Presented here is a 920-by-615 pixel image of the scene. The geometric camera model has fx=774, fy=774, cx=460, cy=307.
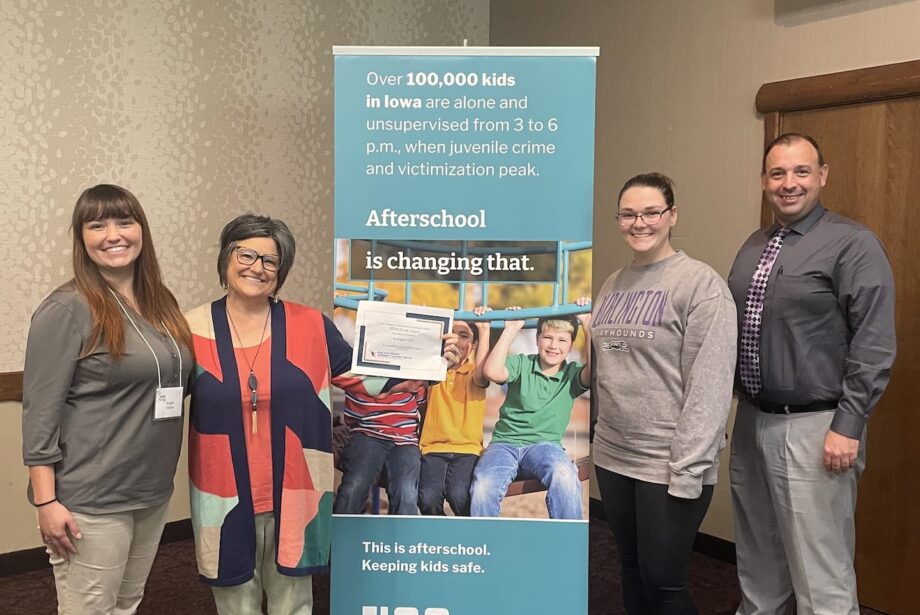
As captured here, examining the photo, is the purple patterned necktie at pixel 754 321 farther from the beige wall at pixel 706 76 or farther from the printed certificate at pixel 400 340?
the beige wall at pixel 706 76

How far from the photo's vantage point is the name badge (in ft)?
6.21

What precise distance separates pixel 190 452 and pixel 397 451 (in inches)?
22.3

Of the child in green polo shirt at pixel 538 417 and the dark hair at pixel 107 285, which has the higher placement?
the dark hair at pixel 107 285

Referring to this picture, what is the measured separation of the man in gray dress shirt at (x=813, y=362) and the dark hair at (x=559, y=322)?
0.54 m

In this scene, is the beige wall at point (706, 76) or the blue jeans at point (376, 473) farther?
the beige wall at point (706, 76)

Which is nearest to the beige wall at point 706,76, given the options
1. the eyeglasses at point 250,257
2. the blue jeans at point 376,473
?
the blue jeans at point 376,473

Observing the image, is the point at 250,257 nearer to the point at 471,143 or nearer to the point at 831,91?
the point at 471,143

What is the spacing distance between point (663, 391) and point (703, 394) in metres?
0.11

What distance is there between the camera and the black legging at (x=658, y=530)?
2045 mm

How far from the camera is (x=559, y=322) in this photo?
217 centimetres

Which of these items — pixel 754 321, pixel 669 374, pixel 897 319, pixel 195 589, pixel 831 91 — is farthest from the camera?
pixel 195 589

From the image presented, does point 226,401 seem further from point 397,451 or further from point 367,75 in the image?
point 367,75

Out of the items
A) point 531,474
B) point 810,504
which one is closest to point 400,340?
point 531,474

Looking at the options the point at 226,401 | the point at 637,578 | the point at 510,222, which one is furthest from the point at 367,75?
the point at 637,578
